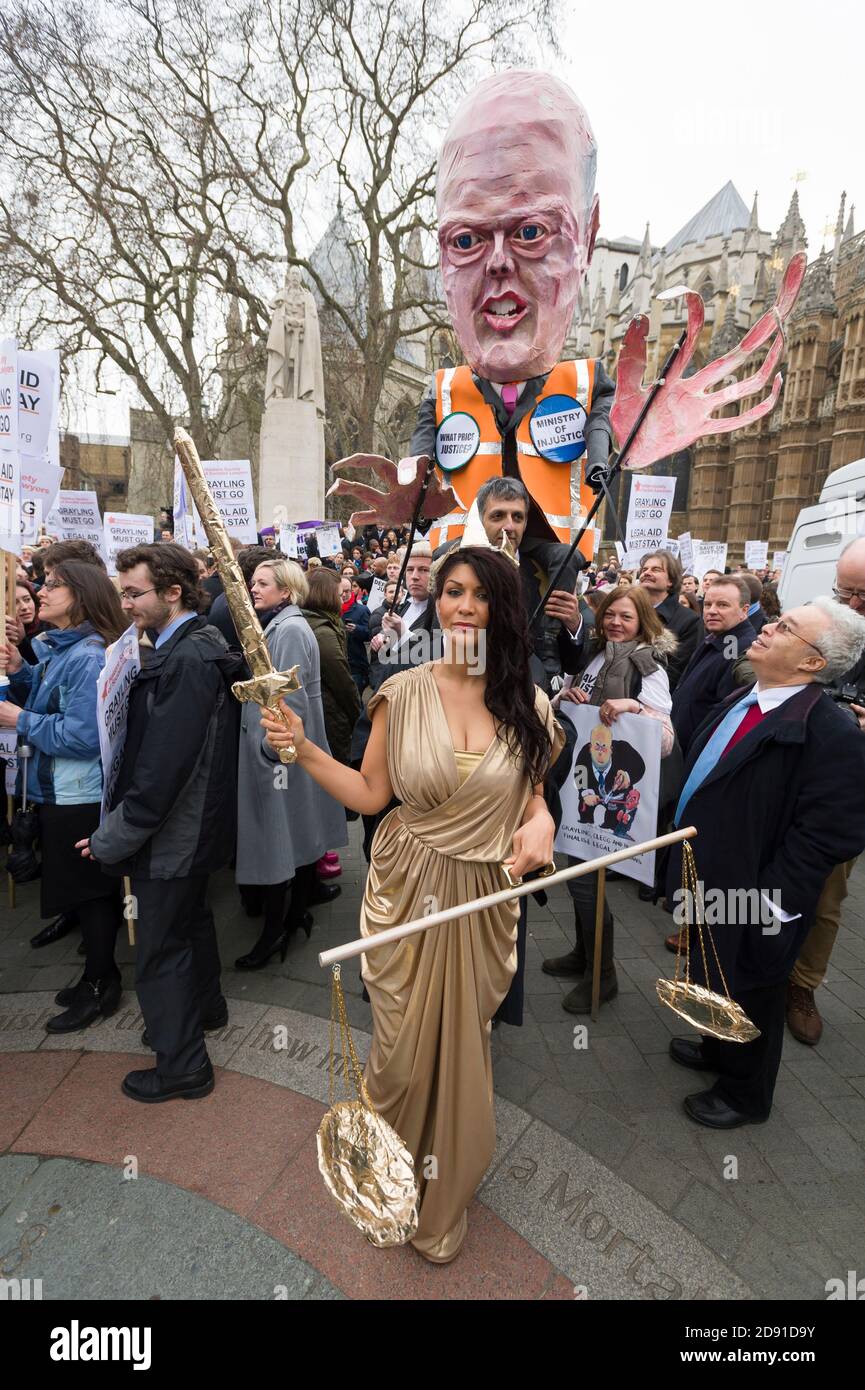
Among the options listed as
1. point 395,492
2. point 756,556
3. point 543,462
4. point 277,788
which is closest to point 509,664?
point 543,462

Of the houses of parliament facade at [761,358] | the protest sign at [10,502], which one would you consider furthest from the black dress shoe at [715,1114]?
the houses of parliament facade at [761,358]

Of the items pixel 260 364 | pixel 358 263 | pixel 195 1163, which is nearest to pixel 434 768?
pixel 195 1163

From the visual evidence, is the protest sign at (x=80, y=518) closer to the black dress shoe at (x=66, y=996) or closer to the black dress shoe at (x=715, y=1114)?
the black dress shoe at (x=66, y=996)

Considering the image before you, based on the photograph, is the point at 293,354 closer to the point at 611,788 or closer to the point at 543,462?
the point at 543,462

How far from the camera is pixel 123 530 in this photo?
24.8 feet

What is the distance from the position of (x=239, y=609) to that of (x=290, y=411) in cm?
1474

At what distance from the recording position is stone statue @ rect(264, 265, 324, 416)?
15078 mm

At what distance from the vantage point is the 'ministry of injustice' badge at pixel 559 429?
3035 mm

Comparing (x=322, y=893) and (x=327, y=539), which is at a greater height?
(x=327, y=539)

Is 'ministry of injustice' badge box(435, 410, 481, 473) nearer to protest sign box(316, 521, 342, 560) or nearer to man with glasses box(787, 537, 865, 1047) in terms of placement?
man with glasses box(787, 537, 865, 1047)

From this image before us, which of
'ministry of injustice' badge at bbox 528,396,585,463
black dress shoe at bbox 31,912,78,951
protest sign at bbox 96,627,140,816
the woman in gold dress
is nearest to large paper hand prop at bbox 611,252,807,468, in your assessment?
'ministry of injustice' badge at bbox 528,396,585,463

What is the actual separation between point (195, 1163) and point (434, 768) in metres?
1.91

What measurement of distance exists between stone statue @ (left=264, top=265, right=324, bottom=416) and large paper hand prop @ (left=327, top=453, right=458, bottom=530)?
13.1 meters
